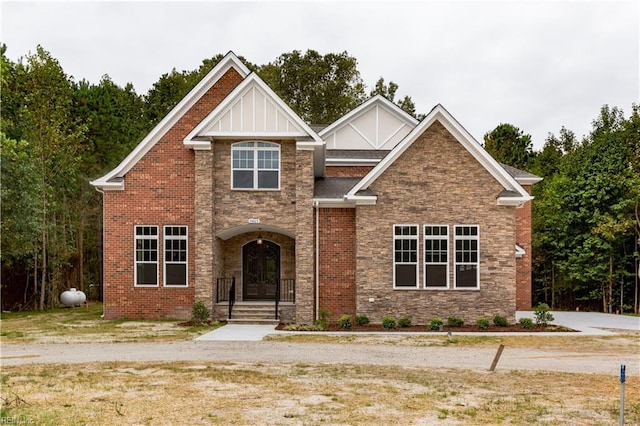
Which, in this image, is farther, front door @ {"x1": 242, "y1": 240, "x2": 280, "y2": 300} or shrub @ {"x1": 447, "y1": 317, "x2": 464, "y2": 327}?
front door @ {"x1": 242, "y1": 240, "x2": 280, "y2": 300}

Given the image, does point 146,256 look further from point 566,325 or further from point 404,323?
point 566,325

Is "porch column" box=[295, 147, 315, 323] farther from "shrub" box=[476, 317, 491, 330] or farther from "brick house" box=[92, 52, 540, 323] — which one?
"shrub" box=[476, 317, 491, 330]

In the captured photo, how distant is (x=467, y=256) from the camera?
2080cm

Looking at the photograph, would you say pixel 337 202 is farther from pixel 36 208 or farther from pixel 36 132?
pixel 36 132

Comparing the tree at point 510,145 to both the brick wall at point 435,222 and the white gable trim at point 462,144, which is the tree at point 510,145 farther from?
the brick wall at point 435,222

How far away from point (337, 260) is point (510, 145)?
3162 centimetres

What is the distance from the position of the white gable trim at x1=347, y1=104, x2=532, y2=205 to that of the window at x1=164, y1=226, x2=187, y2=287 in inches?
241

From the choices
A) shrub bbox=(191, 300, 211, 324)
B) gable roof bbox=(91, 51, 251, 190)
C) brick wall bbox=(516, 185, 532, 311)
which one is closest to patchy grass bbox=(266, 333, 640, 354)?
shrub bbox=(191, 300, 211, 324)

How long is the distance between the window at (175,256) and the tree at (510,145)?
32386mm

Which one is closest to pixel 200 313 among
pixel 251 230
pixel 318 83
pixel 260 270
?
pixel 260 270

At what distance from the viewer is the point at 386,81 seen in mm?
50812

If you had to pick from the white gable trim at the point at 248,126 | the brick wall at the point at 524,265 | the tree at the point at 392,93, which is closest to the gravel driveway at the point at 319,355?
the white gable trim at the point at 248,126

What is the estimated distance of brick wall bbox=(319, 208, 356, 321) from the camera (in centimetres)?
2128

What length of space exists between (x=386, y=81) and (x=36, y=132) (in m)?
29.7
